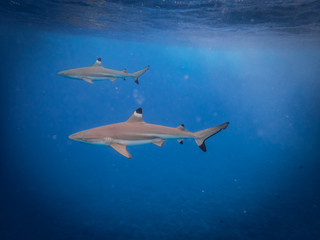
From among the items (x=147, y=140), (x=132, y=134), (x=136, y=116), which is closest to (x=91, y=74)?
(x=136, y=116)

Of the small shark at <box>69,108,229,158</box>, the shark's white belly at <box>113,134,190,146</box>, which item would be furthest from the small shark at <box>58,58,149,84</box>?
the shark's white belly at <box>113,134,190,146</box>

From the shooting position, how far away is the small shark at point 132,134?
16.6ft

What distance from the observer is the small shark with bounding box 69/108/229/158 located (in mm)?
5074

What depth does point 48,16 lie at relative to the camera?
65.0ft

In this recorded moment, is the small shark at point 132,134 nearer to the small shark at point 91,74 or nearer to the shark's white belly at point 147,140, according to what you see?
the shark's white belly at point 147,140

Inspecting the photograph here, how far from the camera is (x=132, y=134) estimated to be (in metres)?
5.31

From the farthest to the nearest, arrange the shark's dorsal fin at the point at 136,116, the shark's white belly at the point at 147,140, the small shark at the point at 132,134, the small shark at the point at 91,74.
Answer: the small shark at the point at 91,74 → the shark's dorsal fin at the point at 136,116 → the shark's white belly at the point at 147,140 → the small shark at the point at 132,134

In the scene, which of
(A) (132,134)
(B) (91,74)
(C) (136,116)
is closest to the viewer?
(A) (132,134)

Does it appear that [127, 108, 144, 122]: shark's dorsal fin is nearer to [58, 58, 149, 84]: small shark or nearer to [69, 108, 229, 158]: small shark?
[69, 108, 229, 158]: small shark

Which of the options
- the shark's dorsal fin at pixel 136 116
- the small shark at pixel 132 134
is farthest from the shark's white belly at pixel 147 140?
the shark's dorsal fin at pixel 136 116

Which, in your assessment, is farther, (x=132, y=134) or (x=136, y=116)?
(x=136, y=116)

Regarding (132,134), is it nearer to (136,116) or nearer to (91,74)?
(136,116)

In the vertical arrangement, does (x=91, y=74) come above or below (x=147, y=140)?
above

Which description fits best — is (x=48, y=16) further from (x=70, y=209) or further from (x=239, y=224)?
(x=239, y=224)
